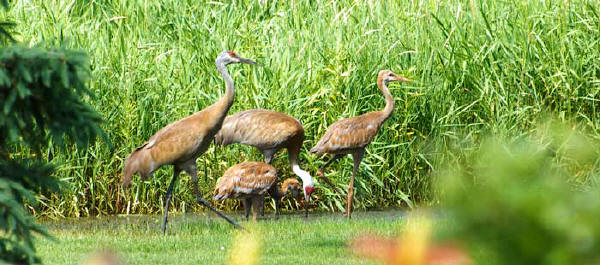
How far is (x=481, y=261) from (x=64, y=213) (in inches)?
384

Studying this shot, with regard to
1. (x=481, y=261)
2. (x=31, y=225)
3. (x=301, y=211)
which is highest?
(x=481, y=261)

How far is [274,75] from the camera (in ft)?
37.3

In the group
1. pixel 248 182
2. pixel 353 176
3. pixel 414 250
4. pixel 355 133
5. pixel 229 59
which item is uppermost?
pixel 414 250

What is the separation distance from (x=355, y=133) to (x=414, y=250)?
8.69 meters

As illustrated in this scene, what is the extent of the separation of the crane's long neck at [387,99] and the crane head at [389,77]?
0.17 feet

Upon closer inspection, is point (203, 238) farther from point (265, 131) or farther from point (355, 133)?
point (355, 133)

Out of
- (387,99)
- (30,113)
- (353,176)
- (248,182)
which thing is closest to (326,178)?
Answer: (353,176)

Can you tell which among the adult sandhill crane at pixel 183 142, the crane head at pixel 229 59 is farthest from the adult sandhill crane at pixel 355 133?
the adult sandhill crane at pixel 183 142

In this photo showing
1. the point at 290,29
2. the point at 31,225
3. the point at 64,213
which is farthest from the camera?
the point at 290,29

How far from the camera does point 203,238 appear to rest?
28.6ft

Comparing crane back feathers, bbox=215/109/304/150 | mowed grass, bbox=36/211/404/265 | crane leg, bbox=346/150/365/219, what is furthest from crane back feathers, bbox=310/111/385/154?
mowed grass, bbox=36/211/404/265

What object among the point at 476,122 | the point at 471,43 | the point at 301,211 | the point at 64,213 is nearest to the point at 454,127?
the point at 476,122

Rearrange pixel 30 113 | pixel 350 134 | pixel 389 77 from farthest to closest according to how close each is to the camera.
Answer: pixel 389 77
pixel 350 134
pixel 30 113

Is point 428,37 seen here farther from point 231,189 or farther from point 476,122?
point 231,189
